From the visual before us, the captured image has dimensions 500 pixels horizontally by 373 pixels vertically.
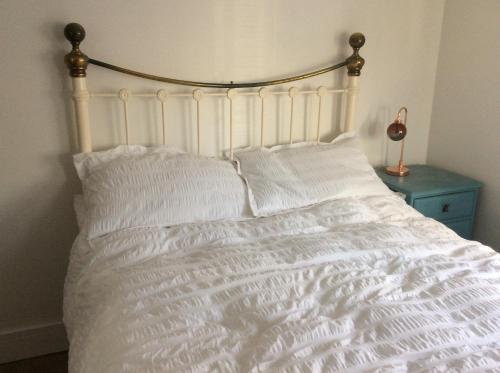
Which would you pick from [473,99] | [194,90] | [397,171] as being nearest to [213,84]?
[194,90]

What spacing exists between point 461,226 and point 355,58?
106 centimetres

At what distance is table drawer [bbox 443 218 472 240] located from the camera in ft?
7.90

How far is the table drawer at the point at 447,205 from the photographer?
2.29 metres

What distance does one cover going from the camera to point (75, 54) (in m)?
1.81

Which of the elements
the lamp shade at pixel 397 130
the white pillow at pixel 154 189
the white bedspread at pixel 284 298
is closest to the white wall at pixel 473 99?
the lamp shade at pixel 397 130

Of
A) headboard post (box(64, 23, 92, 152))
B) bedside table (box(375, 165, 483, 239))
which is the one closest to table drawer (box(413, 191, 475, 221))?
bedside table (box(375, 165, 483, 239))

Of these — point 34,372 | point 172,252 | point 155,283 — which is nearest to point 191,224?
point 172,252

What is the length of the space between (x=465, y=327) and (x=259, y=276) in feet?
1.89

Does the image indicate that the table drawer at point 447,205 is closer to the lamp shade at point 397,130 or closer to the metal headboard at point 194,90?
the lamp shade at point 397,130

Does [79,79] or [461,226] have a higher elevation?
[79,79]

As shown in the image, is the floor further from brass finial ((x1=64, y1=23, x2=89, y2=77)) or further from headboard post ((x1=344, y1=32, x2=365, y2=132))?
headboard post ((x1=344, y1=32, x2=365, y2=132))

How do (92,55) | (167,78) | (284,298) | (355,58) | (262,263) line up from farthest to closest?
(355,58) < (167,78) < (92,55) < (262,263) < (284,298)

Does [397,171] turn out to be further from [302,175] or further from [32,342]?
[32,342]

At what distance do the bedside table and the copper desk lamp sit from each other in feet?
0.12
